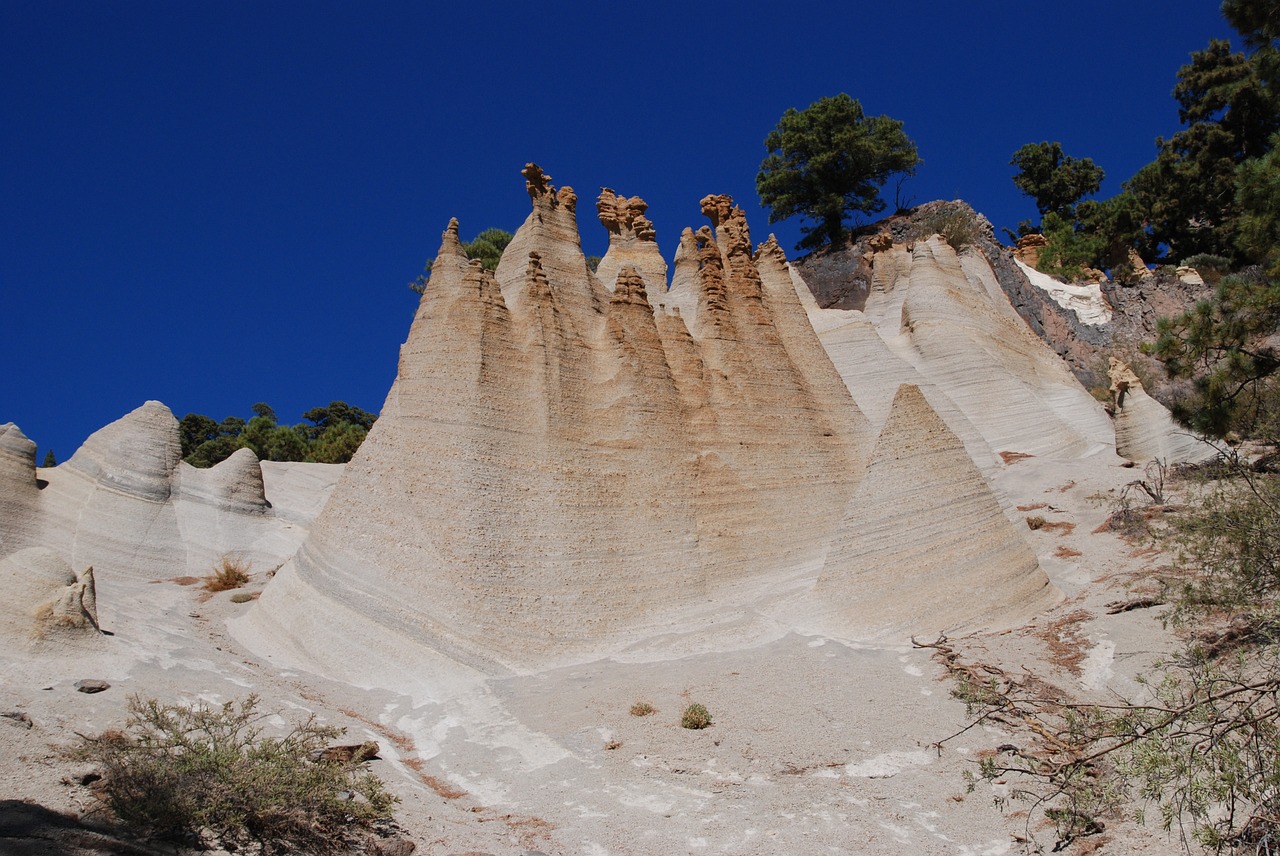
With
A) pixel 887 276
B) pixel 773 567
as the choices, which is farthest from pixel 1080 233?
pixel 773 567

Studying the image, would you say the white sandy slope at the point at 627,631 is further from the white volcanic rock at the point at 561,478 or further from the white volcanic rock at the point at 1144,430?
the white volcanic rock at the point at 1144,430

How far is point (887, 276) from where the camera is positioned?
1302 inches

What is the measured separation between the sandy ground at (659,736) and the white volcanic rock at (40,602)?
0.33m

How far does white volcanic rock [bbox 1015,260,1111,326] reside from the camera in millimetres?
36438

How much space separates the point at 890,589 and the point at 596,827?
6.63 m

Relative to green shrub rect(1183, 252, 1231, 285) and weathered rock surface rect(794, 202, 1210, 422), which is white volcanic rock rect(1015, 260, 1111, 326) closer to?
weathered rock surface rect(794, 202, 1210, 422)

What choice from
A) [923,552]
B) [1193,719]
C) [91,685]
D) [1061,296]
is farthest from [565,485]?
[1061,296]

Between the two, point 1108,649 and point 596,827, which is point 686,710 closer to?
point 596,827

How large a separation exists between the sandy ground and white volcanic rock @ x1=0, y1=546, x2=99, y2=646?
0.33m

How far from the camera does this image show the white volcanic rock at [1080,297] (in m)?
A: 36.4

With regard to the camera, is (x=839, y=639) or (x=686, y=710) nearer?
(x=686, y=710)

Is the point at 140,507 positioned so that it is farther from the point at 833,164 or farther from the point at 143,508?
the point at 833,164

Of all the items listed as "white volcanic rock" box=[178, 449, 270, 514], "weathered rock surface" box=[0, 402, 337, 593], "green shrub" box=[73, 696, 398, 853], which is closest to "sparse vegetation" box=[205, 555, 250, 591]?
"weathered rock surface" box=[0, 402, 337, 593]

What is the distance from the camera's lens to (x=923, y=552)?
12.3m
